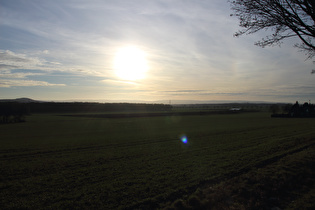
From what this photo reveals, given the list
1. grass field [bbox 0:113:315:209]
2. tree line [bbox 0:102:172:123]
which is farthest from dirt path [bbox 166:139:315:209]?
tree line [bbox 0:102:172:123]

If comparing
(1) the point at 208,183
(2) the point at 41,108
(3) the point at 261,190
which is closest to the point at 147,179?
(1) the point at 208,183

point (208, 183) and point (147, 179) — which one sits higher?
point (208, 183)

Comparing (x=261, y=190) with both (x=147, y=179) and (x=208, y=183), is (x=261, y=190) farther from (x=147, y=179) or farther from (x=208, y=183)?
(x=147, y=179)

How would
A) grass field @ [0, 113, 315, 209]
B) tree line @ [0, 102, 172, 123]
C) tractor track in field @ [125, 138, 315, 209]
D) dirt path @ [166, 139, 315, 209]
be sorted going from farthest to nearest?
tree line @ [0, 102, 172, 123] → grass field @ [0, 113, 315, 209] → tractor track in field @ [125, 138, 315, 209] → dirt path @ [166, 139, 315, 209]

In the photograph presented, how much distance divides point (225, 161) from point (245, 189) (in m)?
3.94

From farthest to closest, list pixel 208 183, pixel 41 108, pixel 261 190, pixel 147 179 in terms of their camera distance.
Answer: pixel 41 108, pixel 147 179, pixel 208 183, pixel 261 190

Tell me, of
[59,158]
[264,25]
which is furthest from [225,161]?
[59,158]

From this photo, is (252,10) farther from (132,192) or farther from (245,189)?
(132,192)

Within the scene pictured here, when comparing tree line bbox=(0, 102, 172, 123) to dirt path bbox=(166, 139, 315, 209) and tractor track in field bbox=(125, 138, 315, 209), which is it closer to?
tractor track in field bbox=(125, 138, 315, 209)

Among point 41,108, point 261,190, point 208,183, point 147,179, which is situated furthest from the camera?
point 41,108

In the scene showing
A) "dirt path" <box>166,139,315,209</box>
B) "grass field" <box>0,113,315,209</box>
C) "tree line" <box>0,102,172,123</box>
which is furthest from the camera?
"tree line" <box>0,102,172,123</box>

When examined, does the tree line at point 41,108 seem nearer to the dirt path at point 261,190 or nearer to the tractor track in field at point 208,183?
the tractor track in field at point 208,183

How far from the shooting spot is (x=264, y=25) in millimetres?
10953

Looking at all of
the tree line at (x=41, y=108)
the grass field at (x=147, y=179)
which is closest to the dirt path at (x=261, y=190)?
the grass field at (x=147, y=179)
